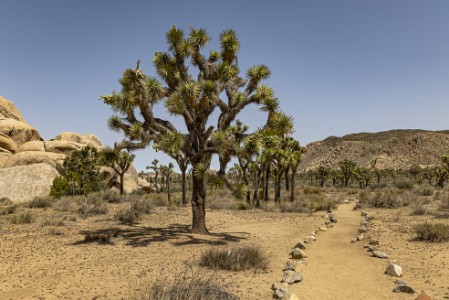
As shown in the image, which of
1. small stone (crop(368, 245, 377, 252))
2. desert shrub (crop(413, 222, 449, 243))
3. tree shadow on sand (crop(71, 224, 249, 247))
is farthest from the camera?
tree shadow on sand (crop(71, 224, 249, 247))

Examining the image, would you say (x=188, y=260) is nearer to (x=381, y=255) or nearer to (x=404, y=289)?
(x=404, y=289)

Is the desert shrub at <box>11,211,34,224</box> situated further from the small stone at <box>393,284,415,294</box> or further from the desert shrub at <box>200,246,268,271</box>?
the small stone at <box>393,284,415,294</box>

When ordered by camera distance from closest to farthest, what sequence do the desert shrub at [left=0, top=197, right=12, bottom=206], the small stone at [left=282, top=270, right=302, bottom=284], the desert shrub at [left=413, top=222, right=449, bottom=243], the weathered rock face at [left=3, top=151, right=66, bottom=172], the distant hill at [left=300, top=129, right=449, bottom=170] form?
1. the small stone at [left=282, top=270, right=302, bottom=284]
2. the desert shrub at [left=413, top=222, right=449, bottom=243]
3. the desert shrub at [left=0, top=197, right=12, bottom=206]
4. the weathered rock face at [left=3, top=151, right=66, bottom=172]
5. the distant hill at [left=300, top=129, right=449, bottom=170]

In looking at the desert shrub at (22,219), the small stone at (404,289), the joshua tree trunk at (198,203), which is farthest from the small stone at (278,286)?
the desert shrub at (22,219)

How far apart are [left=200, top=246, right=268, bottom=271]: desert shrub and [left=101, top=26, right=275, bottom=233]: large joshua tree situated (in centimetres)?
389

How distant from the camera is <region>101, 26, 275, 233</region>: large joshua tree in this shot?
38.0ft

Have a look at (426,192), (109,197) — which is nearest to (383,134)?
(426,192)

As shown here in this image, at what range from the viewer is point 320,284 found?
6.92 m

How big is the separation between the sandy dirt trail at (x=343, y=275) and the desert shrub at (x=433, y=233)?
174cm

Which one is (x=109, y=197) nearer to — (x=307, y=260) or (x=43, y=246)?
(x=43, y=246)

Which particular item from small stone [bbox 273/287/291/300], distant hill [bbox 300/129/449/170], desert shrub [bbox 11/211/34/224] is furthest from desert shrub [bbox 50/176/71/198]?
distant hill [bbox 300/129/449/170]

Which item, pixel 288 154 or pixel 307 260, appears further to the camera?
pixel 288 154

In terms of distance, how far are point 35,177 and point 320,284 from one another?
30.7 m

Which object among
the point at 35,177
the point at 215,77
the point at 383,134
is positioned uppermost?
the point at 383,134
